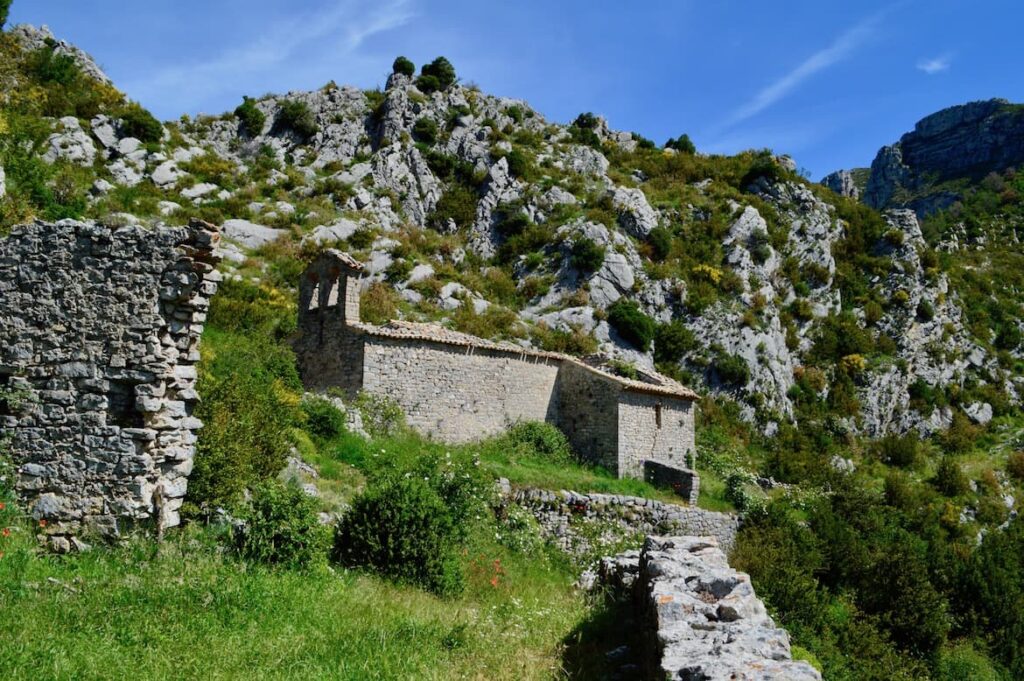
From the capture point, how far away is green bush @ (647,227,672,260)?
43406mm

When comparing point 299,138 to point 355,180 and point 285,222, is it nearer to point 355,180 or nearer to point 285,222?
point 355,180

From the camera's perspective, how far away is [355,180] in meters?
42.8

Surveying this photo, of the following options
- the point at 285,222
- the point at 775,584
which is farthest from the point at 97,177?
the point at 775,584

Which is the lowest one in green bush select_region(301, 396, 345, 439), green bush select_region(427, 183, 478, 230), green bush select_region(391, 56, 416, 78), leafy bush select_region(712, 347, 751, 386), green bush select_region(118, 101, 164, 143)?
green bush select_region(301, 396, 345, 439)

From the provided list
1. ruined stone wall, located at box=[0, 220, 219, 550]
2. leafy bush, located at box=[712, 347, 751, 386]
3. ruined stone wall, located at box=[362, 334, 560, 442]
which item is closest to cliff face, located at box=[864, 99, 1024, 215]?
leafy bush, located at box=[712, 347, 751, 386]

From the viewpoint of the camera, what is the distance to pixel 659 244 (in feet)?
142

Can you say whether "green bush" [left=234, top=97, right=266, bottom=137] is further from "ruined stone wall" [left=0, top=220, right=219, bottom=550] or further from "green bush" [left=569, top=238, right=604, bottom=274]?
"ruined stone wall" [left=0, top=220, right=219, bottom=550]

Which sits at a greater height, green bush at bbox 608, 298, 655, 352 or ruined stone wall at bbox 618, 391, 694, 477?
green bush at bbox 608, 298, 655, 352

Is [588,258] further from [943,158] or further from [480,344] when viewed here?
[943,158]

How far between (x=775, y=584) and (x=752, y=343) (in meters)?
24.9

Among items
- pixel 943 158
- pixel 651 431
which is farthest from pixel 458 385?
pixel 943 158

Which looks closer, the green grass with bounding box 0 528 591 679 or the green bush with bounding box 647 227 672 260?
the green grass with bounding box 0 528 591 679

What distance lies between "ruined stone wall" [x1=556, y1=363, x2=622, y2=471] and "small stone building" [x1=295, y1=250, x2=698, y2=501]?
39 millimetres

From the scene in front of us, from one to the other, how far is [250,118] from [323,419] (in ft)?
119
